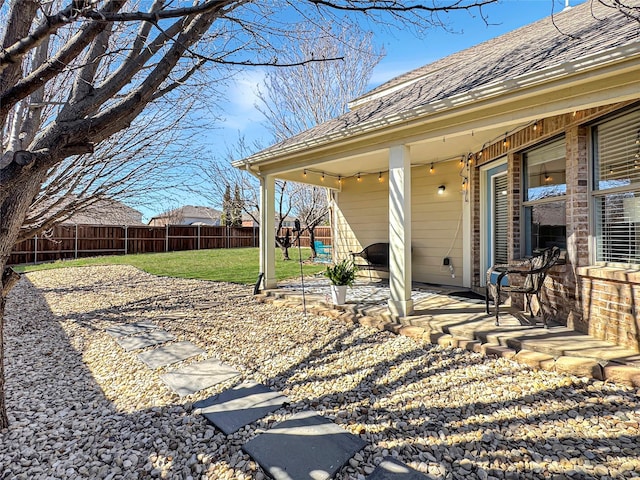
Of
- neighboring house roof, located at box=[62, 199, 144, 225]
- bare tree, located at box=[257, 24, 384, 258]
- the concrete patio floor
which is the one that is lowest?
the concrete patio floor

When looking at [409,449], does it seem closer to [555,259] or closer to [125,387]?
[125,387]

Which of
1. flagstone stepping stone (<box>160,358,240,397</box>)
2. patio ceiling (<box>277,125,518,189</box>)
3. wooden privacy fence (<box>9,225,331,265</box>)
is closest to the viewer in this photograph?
flagstone stepping stone (<box>160,358,240,397</box>)

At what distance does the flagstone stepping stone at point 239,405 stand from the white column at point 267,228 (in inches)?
147

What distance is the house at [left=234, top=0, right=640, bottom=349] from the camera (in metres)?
3.23

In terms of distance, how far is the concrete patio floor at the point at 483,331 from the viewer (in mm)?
3010

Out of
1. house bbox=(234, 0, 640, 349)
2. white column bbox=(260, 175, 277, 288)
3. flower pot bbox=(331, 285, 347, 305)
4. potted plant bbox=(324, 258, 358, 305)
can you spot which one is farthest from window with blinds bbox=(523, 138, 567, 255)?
white column bbox=(260, 175, 277, 288)

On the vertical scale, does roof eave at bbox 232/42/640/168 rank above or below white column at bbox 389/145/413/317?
above

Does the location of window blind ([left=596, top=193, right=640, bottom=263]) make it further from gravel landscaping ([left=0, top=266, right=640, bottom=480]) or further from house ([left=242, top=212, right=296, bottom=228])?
house ([left=242, top=212, right=296, bottom=228])

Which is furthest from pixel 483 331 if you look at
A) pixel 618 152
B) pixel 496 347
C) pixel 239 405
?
pixel 239 405

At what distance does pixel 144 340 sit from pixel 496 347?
4.32 meters

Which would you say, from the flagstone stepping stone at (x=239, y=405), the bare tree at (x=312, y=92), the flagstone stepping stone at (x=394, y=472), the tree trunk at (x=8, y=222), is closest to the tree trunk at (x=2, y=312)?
the tree trunk at (x=8, y=222)

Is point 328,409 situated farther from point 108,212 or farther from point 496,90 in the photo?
point 108,212

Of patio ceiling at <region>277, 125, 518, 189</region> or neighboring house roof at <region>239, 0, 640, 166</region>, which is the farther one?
patio ceiling at <region>277, 125, 518, 189</region>

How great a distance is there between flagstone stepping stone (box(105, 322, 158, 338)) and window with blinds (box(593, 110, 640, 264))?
587 cm
